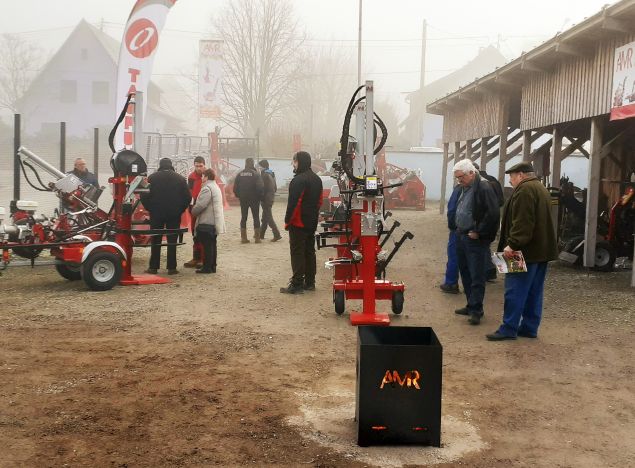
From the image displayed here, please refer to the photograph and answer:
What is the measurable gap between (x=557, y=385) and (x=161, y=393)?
309cm

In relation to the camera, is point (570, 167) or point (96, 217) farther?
point (570, 167)

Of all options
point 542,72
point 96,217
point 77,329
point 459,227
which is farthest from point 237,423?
point 542,72

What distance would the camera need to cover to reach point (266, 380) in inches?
228

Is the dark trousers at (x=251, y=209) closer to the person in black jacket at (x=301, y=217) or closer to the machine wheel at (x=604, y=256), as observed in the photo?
the person in black jacket at (x=301, y=217)

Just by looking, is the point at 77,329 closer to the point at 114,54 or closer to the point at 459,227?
the point at 459,227

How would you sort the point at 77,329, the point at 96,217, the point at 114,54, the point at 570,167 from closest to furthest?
the point at 77,329 → the point at 96,217 → the point at 570,167 → the point at 114,54

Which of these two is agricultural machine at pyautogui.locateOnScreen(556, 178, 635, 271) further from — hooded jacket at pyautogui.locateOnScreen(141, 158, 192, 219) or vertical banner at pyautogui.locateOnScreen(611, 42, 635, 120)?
hooded jacket at pyautogui.locateOnScreen(141, 158, 192, 219)

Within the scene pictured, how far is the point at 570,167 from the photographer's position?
29922 millimetres

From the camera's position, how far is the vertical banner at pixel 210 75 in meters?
30.0

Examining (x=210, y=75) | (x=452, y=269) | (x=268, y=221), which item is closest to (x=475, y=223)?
(x=452, y=269)

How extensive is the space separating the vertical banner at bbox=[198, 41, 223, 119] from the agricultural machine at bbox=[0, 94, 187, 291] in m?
20.2

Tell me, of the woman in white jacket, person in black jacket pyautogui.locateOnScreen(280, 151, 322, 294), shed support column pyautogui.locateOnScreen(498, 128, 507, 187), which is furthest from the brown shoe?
shed support column pyautogui.locateOnScreen(498, 128, 507, 187)

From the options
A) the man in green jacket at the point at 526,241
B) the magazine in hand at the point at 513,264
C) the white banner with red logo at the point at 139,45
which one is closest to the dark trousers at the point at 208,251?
the white banner with red logo at the point at 139,45

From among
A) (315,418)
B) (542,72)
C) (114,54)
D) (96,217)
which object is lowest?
(315,418)
